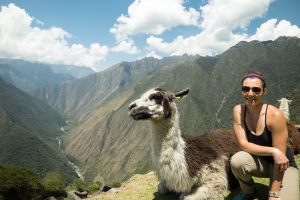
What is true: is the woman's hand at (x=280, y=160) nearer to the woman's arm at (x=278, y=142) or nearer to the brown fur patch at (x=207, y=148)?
the woman's arm at (x=278, y=142)

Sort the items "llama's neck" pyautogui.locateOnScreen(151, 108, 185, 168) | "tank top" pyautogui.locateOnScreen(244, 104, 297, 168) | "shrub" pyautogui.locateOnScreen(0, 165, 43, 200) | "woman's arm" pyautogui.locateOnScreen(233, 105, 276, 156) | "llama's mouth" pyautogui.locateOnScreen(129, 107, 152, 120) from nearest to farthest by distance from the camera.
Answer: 1. "woman's arm" pyautogui.locateOnScreen(233, 105, 276, 156)
2. "tank top" pyautogui.locateOnScreen(244, 104, 297, 168)
3. "llama's mouth" pyautogui.locateOnScreen(129, 107, 152, 120)
4. "llama's neck" pyautogui.locateOnScreen(151, 108, 185, 168)
5. "shrub" pyautogui.locateOnScreen(0, 165, 43, 200)

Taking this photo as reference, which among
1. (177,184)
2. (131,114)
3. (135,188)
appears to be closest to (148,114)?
(131,114)

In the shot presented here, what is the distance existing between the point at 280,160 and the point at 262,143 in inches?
26.9

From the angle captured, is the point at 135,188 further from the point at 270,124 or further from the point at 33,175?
the point at 33,175

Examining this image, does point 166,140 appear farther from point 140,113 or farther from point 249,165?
point 249,165

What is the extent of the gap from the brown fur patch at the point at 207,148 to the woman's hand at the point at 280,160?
3.54 meters

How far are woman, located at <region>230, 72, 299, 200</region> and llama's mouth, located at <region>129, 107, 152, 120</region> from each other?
2.89m

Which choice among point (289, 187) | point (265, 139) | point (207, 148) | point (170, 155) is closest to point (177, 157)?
point (170, 155)

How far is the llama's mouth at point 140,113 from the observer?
955 centimetres

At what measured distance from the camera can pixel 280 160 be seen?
265 inches

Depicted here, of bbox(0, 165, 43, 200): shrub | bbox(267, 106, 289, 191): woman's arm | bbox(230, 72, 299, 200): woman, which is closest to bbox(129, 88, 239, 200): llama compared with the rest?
bbox(230, 72, 299, 200): woman

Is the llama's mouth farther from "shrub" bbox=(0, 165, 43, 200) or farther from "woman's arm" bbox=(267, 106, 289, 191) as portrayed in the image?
"shrub" bbox=(0, 165, 43, 200)

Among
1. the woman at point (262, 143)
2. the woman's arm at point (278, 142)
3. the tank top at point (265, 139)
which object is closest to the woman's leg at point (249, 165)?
the woman at point (262, 143)

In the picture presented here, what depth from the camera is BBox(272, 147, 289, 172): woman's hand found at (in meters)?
6.73
